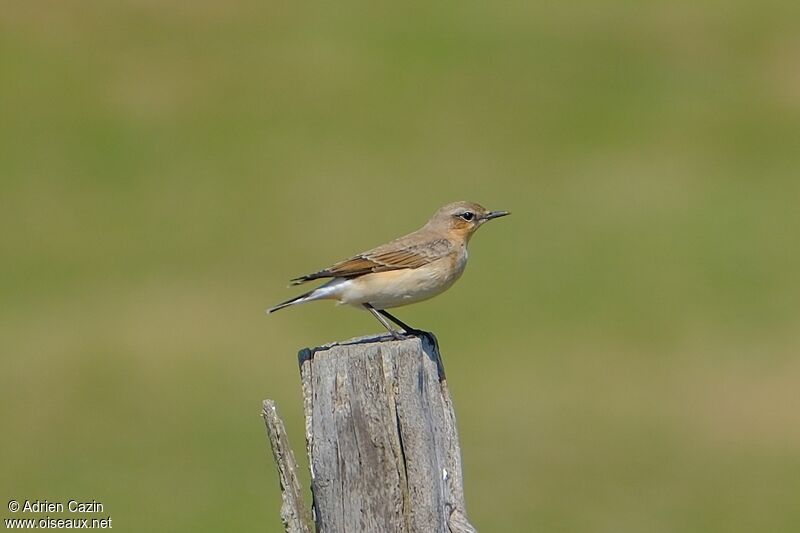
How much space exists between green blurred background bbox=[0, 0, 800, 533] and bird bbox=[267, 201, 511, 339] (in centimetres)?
664

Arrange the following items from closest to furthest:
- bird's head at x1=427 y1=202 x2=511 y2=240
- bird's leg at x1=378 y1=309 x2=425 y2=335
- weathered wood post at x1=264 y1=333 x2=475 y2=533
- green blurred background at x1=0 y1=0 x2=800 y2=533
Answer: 1. weathered wood post at x1=264 y1=333 x2=475 y2=533
2. bird's leg at x1=378 y1=309 x2=425 y2=335
3. bird's head at x1=427 y1=202 x2=511 y2=240
4. green blurred background at x1=0 y1=0 x2=800 y2=533

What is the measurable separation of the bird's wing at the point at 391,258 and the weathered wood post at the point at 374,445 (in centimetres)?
235

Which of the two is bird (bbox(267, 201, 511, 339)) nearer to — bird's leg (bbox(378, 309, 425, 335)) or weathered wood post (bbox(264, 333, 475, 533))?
bird's leg (bbox(378, 309, 425, 335))

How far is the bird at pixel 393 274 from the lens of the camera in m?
8.80

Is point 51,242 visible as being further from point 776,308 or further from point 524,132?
point 776,308

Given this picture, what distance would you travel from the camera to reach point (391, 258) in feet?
29.2

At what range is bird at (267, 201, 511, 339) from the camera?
8.80 m

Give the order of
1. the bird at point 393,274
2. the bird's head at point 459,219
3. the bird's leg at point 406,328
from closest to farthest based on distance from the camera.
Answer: the bird's leg at point 406,328 → the bird at point 393,274 → the bird's head at point 459,219

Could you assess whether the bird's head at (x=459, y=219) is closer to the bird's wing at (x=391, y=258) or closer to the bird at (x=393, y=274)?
the bird at (x=393, y=274)

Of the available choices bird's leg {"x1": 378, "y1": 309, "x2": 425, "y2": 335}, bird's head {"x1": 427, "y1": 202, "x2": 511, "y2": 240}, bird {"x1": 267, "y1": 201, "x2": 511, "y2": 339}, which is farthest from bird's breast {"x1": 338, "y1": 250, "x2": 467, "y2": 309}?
bird's head {"x1": 427, "y1": 202, "x2": 511, "y2": 240}

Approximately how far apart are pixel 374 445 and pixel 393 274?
267cm

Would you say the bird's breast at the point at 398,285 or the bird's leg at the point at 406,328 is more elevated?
the bird's breast at the point at 398,285

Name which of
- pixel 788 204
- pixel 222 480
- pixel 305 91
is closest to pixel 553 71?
pixel 305 91

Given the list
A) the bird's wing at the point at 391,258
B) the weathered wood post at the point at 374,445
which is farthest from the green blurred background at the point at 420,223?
the weathered wood post at the point at 374,445
